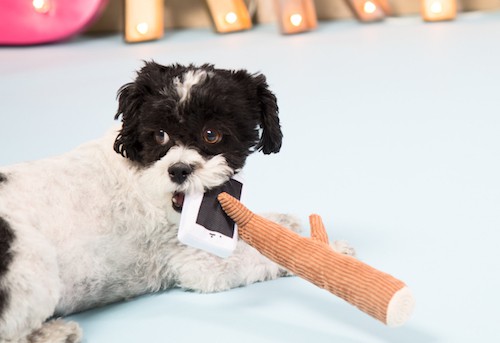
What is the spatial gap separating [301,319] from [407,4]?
6.21 metres

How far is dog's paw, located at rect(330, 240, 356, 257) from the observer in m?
3.15

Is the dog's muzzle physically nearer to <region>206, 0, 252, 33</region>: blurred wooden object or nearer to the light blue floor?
the light blue floor

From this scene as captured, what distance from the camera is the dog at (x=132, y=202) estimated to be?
2.61 metres

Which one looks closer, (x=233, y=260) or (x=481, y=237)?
(x=233, y=260)

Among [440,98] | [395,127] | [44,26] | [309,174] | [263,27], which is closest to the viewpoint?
[309,174]

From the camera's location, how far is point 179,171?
2.70 metres

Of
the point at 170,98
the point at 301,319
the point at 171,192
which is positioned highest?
the point at 170,98

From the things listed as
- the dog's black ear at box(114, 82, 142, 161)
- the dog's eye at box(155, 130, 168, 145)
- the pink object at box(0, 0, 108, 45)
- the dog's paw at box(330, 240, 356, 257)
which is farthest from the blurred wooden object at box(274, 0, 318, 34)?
the dog's eye at box(155, 130, 168, 145)

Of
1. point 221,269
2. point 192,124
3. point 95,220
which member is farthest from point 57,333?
point 192,124

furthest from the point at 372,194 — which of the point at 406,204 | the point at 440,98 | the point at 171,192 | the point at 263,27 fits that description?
the point at 263,27

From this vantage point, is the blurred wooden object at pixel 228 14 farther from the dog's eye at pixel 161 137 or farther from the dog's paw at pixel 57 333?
the dog's paw at pixel 57 333

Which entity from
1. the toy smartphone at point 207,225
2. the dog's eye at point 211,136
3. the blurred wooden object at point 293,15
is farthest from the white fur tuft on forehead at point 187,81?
the blurred wooden object at point 293,15

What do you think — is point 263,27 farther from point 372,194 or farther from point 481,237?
point 481,237

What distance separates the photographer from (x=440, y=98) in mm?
5621
